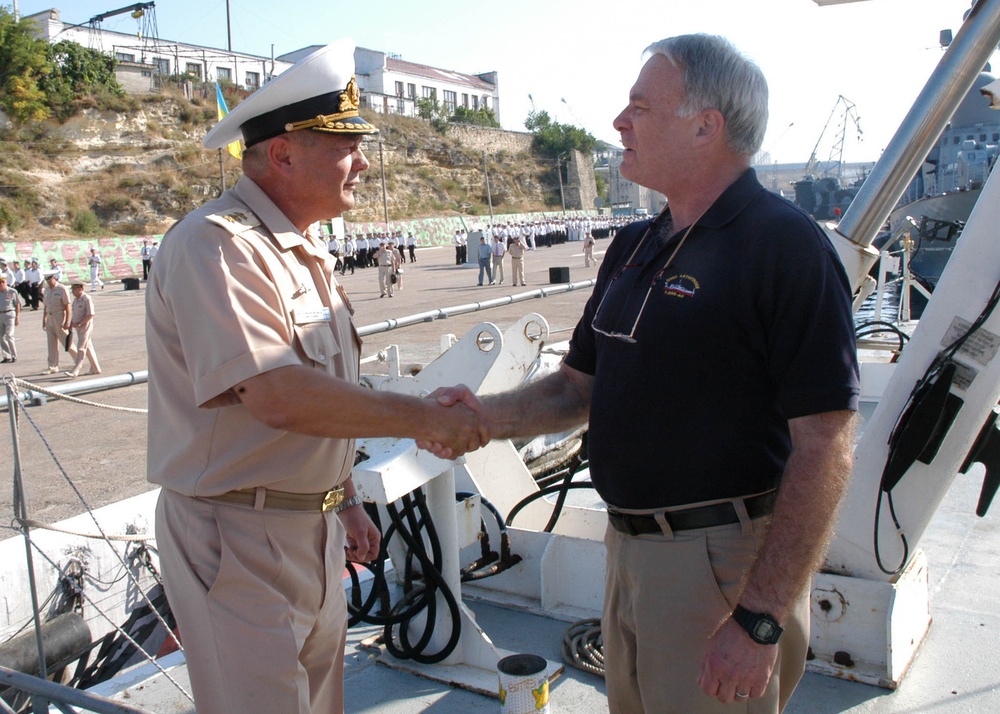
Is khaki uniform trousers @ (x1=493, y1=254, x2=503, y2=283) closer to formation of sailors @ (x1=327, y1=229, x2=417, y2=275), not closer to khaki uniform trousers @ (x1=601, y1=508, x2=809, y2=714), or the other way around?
formation of sailors @ (x1=327, y1=229, x2=417, y2=275)

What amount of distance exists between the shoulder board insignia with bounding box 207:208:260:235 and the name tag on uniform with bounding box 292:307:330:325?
0.24m

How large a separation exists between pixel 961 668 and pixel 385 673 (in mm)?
2294

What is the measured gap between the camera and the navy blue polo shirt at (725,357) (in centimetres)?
184

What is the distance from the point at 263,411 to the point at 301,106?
854 mm

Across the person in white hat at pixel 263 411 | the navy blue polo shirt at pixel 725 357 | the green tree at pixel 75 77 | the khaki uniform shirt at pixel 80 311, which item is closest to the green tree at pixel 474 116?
the green tree at pixel 75 77

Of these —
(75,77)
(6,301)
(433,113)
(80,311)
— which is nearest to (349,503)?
(80,311)

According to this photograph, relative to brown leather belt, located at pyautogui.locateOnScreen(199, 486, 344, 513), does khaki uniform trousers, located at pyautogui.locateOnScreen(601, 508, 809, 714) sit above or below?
below

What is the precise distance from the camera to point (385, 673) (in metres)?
3.63

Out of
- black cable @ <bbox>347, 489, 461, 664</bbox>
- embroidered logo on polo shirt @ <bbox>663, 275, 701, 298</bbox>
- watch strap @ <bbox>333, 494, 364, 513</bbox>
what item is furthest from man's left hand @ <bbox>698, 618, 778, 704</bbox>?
black cable @ <bbox>347, 489, 461, 664</bbox>

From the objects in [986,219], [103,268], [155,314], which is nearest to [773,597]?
[155,314]

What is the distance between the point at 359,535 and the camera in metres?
2.85

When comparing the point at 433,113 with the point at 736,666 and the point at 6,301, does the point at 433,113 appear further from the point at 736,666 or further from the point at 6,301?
the point at 736,666

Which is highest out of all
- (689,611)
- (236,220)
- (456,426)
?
(236,220)

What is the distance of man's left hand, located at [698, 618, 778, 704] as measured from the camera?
1839 mm
